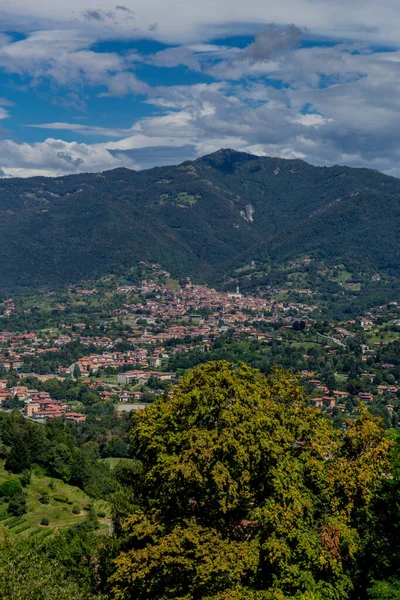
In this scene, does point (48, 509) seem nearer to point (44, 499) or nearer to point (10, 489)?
point (44, 499)

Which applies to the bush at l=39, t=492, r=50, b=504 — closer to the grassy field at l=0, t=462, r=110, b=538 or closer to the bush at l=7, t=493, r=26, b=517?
the grassy field at l=0, t=462, r=110, b=538

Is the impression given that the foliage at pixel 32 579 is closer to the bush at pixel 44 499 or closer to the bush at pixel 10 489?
the bush at pixel 10 489

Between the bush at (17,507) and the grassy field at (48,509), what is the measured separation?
0.19 metres

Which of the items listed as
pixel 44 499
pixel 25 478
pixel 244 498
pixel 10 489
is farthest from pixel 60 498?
pixel 244 498

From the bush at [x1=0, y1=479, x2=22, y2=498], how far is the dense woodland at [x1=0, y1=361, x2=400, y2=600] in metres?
11.0

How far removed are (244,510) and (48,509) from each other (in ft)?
49.8

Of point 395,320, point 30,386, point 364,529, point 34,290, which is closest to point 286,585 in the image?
point 364,529

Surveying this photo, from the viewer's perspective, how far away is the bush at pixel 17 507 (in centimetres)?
2576

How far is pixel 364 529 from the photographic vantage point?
581 inches

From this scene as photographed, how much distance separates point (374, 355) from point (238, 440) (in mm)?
74930

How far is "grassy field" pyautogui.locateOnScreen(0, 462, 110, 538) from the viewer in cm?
2466

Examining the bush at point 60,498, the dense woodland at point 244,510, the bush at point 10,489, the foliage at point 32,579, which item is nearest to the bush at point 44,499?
the bush at point 60,498

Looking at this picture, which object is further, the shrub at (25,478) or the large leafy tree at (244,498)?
the shrub at (25,478)

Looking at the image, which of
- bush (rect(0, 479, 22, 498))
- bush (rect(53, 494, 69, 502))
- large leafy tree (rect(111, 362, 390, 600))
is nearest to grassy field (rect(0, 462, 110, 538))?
bush (rect(53, 494, 69, 502))
